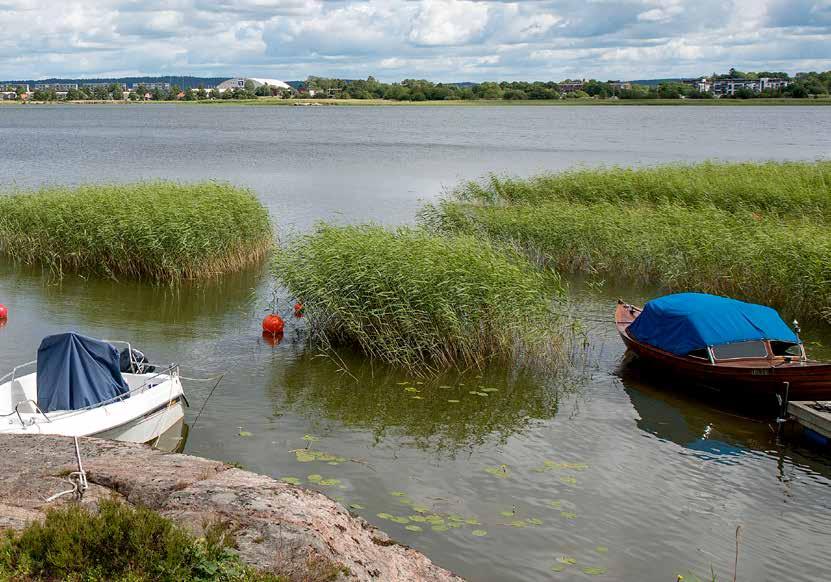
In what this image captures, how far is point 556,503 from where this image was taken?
11.8 metres

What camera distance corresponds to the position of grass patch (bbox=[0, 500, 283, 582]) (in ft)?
21.2

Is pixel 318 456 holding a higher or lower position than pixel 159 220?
lower

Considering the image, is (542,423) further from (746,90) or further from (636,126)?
(746,90)

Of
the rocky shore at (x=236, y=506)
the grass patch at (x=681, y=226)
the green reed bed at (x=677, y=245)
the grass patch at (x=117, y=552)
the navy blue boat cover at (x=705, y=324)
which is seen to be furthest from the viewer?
the grass patch at (x=681, y=226)

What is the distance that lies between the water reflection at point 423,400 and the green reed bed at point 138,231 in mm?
7577

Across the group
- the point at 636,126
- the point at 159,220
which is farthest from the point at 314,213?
the point at 636,126

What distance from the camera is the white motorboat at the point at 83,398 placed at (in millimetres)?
12211

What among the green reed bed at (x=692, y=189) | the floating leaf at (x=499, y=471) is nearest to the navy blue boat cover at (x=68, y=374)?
the floating leaf at (x=499, y=471)

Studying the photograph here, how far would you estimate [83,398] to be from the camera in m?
12.8

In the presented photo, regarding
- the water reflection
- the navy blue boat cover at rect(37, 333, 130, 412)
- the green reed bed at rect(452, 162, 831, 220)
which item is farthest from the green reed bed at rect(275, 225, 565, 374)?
the green reed bed at rect(452, 162, 831, 220)

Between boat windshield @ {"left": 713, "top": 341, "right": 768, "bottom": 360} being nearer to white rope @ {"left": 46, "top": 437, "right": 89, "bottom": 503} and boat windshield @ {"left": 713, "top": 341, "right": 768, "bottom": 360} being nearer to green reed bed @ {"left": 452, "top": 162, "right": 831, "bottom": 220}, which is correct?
white rope @ {"left": 46, "top": 437, "right": 89, "bottom": 503}

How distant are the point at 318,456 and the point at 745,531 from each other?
611 centimetres

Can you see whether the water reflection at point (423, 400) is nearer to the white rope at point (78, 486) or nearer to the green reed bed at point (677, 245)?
the white rope at point (78, 486)

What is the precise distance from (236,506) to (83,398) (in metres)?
6.11
